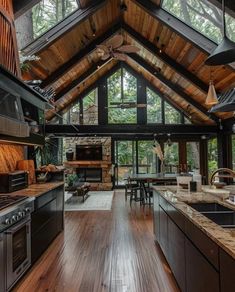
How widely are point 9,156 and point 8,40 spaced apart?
1.72 m

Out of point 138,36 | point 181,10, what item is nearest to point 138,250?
point 181,10

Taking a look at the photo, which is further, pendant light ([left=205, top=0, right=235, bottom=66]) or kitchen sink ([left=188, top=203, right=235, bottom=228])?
kitchen sink ([left=188, top=203, right=235, bottom=228])

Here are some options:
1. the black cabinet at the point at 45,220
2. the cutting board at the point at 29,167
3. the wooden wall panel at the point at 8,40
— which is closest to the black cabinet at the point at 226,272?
the black cabinet at the point at 45,220

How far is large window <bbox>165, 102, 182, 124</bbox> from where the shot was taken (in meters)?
11.2

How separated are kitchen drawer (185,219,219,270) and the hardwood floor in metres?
1.01

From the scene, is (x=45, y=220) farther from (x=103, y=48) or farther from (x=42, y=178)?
(x=103, y=48)

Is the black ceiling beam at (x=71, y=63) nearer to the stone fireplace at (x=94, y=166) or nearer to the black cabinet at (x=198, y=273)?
the stone fireplace at (x=94, y=166)

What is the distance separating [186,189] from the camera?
12.0 ft

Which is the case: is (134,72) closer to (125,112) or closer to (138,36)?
(125,112)

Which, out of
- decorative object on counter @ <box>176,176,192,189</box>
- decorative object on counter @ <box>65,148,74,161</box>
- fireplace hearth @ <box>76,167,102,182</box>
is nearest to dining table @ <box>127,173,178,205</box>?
decorative object on counter @ <box>176,176,192,189</box>

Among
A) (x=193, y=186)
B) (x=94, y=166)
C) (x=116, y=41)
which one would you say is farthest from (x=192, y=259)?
(x=94, y=166)

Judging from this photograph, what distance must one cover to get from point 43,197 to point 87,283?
133cm

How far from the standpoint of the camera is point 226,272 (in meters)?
1.37

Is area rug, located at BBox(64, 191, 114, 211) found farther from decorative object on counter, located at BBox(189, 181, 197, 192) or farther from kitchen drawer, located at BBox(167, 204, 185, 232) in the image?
kitchen drawer, located at BBox(167, 204, 185, 232)
